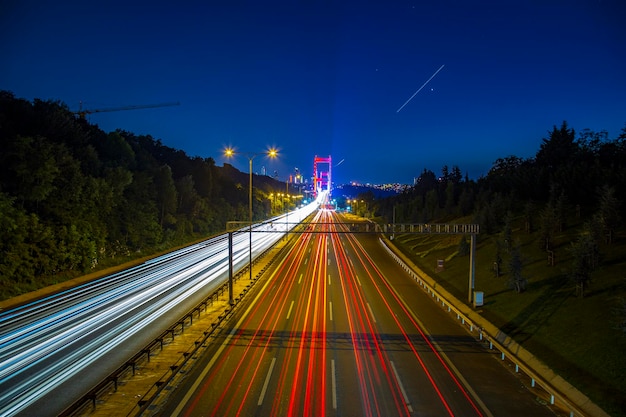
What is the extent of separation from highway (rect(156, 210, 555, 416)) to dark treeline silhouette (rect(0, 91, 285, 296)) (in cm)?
2001

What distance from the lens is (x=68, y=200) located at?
39.2 metres

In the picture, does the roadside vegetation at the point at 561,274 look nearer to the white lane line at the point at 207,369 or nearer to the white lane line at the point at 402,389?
the white lane line at the point at 402,389

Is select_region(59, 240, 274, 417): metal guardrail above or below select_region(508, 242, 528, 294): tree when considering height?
below

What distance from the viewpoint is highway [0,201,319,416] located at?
1478 centimetres

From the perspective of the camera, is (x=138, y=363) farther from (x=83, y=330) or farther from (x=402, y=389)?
(x=402, y=389)

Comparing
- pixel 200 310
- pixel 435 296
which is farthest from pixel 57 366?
pixel 435 296

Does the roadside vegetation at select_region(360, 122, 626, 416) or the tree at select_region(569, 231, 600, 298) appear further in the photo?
the tree at select_region(569, 231, 600, 298)

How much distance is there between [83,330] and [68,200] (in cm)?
2297

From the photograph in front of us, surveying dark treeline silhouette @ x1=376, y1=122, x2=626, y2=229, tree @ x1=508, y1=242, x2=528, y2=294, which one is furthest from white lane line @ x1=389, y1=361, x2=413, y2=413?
dark treeline silhouette @ x1=376, y1=122, x2=626, y2=229

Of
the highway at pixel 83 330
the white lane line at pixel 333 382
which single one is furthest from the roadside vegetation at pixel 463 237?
the white lane line at pixel 333 382

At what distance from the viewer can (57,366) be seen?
656 inches

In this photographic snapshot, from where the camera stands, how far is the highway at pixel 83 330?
14.8 meters

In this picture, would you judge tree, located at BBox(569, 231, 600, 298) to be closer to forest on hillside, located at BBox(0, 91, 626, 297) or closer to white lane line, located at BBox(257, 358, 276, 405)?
forest on hillside, located at BBox(0, 91, 626, 297)

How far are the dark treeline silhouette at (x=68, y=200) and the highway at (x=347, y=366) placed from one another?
20006 millimetres
